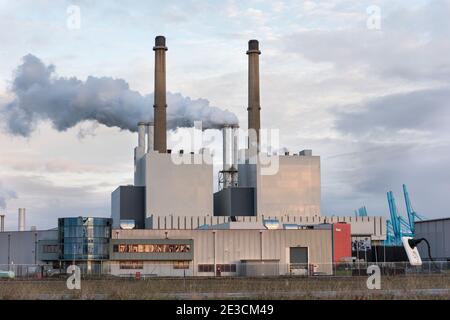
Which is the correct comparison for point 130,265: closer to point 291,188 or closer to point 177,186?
point 177,186

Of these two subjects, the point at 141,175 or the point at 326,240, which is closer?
the point at 326,240

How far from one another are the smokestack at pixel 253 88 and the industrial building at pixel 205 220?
190 millimetres

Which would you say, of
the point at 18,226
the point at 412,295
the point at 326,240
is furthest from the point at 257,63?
the point at 412,295

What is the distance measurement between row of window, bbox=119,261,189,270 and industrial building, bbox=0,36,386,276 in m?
0.15

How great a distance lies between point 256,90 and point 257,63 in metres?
5.88

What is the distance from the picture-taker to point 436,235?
135 m

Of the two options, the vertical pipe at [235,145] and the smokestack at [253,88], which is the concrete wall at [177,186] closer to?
the smokestack at [253,88]

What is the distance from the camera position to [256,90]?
5423 inches

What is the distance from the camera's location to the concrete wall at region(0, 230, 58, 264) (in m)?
136

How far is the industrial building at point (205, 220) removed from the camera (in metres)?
103

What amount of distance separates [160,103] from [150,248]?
37.9 meters
